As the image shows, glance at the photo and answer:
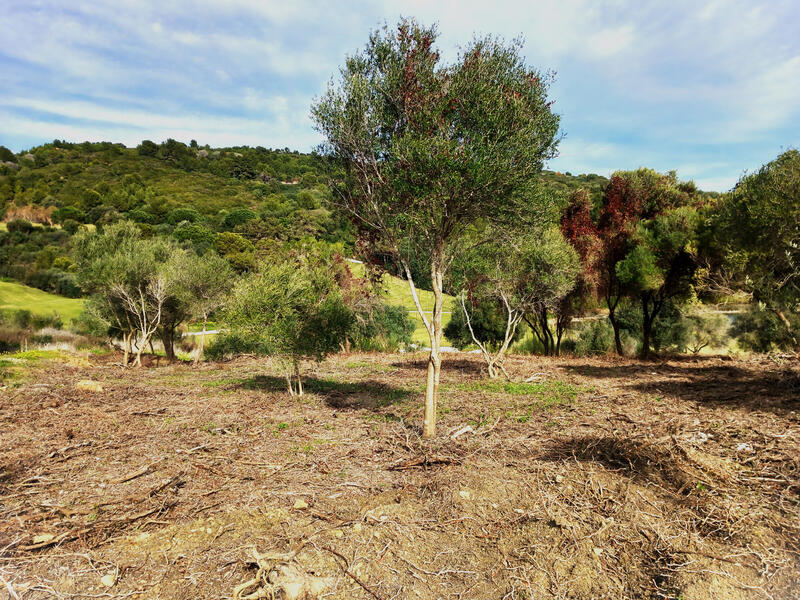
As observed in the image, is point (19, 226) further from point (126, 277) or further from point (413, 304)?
point (413, 304)

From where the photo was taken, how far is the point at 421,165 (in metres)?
10.4

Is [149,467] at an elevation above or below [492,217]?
below

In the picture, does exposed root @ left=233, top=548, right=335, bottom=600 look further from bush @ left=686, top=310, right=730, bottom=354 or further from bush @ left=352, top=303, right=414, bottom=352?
bush @ left=686, top=310, right=730, bottom=354

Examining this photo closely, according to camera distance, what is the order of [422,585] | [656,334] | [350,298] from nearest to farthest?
[422,585] → [656,334] → [350,298]

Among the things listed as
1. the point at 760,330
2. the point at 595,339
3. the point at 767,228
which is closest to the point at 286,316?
the point at 767,228

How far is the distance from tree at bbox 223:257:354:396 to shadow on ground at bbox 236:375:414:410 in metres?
2.08

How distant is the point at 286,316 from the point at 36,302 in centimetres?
5817

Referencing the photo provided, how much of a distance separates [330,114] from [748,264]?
844 inches

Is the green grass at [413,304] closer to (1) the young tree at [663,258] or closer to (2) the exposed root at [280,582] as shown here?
(1) the young tree at [663,258]

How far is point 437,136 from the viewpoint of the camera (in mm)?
10703

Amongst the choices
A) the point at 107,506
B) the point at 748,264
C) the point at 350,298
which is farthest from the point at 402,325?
the point at 107,506

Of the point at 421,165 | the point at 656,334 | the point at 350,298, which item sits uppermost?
the point at 421,165

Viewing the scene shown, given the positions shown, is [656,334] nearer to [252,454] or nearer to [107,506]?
[252,454]

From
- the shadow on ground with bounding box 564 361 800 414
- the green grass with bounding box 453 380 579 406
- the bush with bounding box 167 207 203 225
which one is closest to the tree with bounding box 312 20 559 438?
the green grass with bounding box 453 380 579 406
